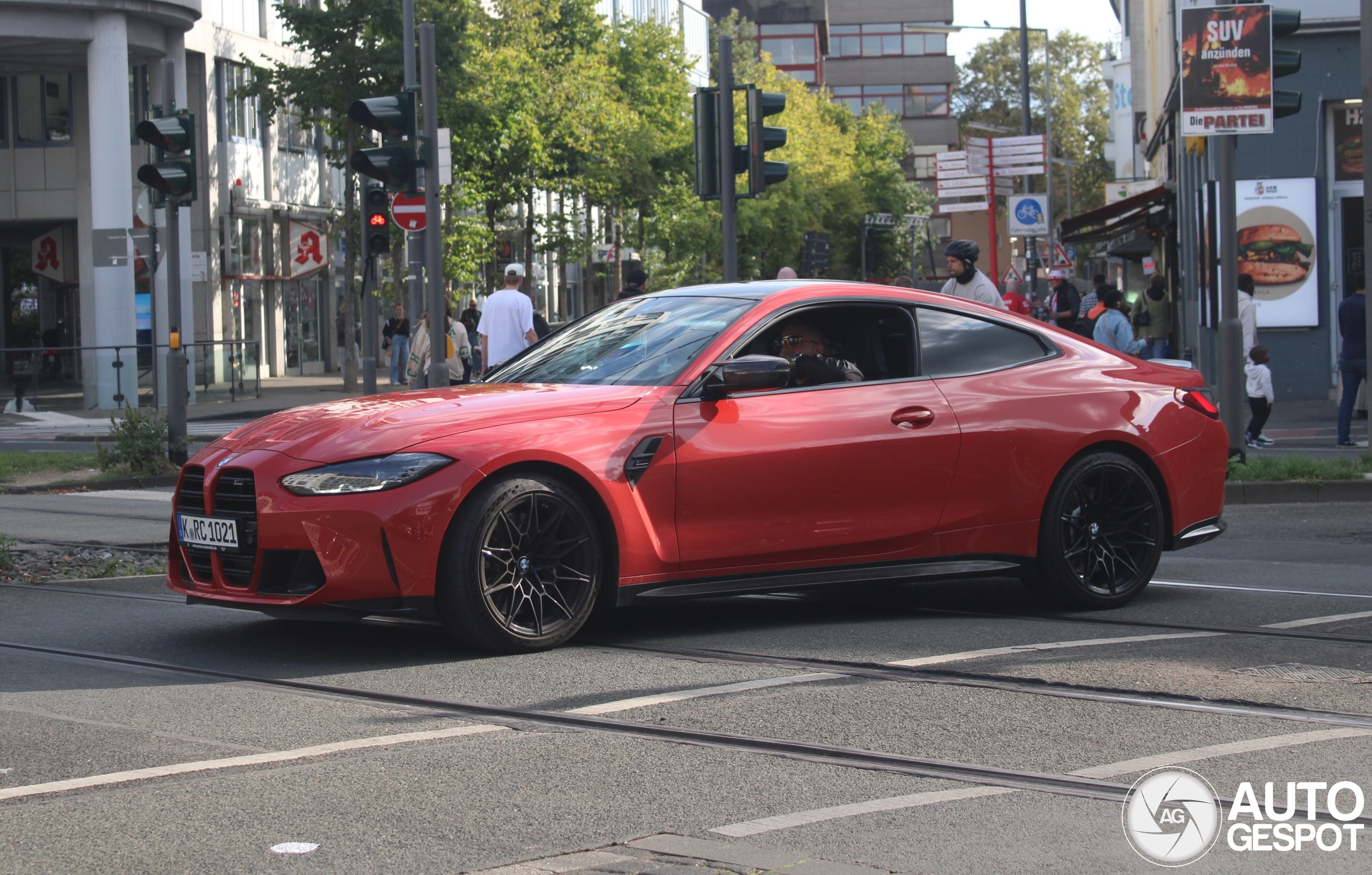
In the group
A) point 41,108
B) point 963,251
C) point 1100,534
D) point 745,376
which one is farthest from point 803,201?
point 745,376

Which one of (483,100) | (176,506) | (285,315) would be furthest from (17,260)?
(176,506)

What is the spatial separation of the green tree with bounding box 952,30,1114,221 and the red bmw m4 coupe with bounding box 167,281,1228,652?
96.7 m

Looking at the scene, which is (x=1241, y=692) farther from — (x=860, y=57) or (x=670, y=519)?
(x=860, y=57)

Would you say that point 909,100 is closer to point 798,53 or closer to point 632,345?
point 798,53

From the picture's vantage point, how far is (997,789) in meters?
4.68

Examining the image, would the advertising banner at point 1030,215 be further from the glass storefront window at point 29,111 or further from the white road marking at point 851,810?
the white road marking at point 851,810

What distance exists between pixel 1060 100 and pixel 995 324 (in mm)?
104037

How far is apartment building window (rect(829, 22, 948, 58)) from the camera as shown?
124 metres

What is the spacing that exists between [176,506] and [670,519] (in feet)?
6.73

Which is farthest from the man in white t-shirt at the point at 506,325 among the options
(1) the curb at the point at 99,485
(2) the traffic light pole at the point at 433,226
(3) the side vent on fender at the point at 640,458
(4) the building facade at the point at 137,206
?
(4) the building facade at the point at 137,206

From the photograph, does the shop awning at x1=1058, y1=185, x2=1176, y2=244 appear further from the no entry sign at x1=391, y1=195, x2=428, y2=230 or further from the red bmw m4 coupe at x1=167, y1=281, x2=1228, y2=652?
the red bmw m4 coupe at x1=167, y1=281, x2=1228, y2=652

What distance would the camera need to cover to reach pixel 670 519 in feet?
22.5

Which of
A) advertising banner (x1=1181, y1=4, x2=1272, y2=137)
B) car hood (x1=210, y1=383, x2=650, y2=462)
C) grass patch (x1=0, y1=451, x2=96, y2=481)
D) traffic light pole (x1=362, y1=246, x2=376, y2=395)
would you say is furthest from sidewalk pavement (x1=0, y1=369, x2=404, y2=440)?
car hood (x1=210, y1=383, x2=650, y2=462)

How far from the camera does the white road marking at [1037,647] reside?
6500 millimetres
